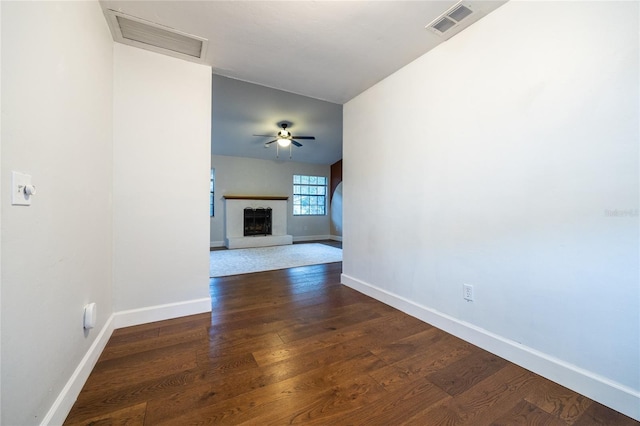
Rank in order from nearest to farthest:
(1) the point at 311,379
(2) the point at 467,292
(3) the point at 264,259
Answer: (1) the point at 311,379
(2) the point at 467,292
(3) the point at 264,259

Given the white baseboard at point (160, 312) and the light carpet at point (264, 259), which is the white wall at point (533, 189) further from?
the light carpet at point (264, 259)

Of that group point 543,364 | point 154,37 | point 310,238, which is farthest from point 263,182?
point 543,364

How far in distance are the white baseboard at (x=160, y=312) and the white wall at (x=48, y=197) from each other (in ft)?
1.52

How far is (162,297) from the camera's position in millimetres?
2205

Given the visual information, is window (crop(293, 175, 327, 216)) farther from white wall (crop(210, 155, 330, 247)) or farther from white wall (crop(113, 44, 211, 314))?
white wall (crop(113, 44, 211, 314))

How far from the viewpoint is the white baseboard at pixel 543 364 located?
1209 millimetres

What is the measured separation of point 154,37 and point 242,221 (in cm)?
495

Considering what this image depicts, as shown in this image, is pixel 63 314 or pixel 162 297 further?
pixel 162 297

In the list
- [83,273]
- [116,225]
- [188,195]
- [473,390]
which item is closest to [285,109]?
[188,195]

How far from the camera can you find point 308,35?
1.95 metres

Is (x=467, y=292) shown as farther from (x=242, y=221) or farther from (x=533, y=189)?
(x=242, y=221)

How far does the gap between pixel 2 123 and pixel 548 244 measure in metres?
2.52

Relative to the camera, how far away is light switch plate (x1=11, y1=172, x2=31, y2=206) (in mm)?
838

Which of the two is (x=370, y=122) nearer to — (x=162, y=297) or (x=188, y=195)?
(x=188, y=195)
